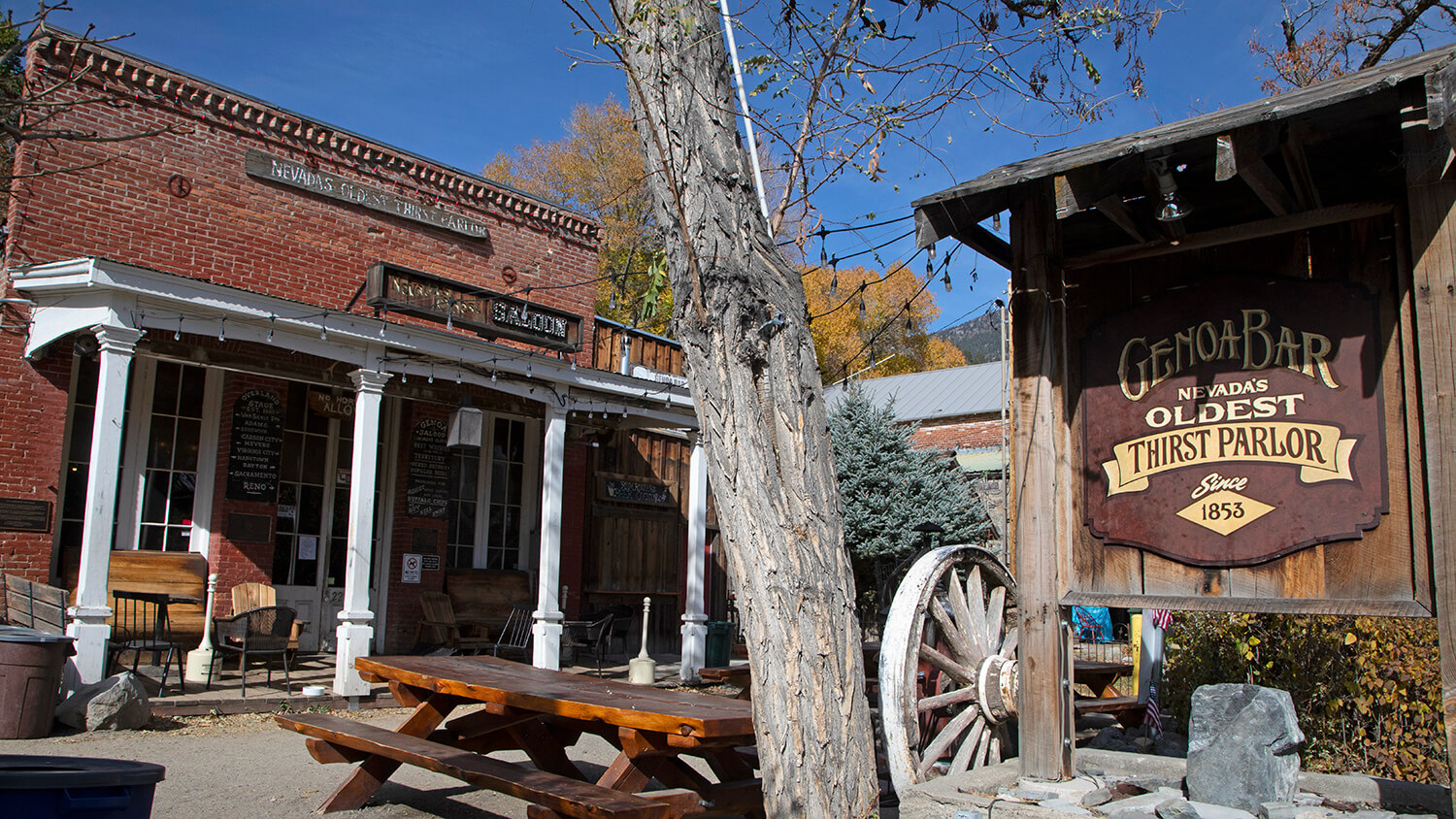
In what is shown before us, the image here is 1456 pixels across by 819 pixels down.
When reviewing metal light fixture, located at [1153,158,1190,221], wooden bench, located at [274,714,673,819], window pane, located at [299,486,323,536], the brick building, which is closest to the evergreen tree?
the brick building

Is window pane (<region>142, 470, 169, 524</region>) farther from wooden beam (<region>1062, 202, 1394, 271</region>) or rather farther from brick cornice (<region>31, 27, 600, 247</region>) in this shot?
wooden beam (<region>1062, 202, 1394, 271</region>)

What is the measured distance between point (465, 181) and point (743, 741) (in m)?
10.7

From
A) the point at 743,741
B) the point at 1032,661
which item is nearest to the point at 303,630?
the point at 743,741

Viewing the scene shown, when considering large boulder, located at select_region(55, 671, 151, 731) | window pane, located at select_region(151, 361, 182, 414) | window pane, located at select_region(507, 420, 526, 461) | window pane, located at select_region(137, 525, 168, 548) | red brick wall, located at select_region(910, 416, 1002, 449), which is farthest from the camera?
red brick wall, located at select_region(910, 416, 1002, 449)

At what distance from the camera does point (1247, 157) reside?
387cm

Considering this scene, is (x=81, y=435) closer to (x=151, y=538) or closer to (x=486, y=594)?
(x=151, y=538)

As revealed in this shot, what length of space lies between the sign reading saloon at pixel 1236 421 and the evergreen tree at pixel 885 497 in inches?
475

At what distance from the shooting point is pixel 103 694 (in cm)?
750

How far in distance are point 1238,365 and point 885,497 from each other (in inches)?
504

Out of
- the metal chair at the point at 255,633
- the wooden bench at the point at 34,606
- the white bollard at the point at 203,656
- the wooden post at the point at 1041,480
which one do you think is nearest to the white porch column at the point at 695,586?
the metal chair at the point at 255,633

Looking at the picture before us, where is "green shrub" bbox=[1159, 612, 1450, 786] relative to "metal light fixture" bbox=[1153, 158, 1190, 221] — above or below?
below

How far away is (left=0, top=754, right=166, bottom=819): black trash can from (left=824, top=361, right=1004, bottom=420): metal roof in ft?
67.6

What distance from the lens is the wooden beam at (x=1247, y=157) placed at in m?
3.79

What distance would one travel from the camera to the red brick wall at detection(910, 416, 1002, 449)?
24562 millimetres
